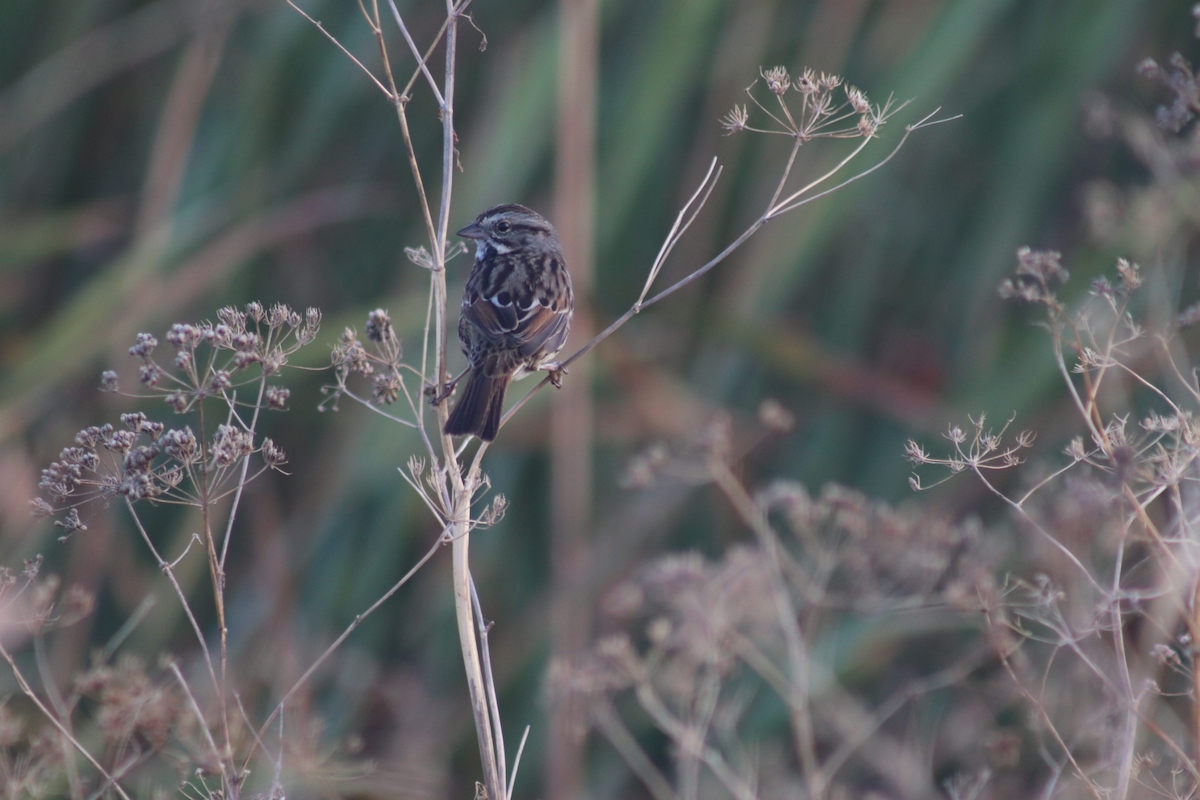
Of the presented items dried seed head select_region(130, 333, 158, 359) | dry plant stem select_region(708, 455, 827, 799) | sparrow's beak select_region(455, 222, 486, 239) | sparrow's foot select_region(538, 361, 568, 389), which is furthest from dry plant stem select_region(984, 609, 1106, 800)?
sparrow's beak select_region(455, 222, 486, 239)

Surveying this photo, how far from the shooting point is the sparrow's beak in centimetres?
367

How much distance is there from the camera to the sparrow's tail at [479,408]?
8.44ft

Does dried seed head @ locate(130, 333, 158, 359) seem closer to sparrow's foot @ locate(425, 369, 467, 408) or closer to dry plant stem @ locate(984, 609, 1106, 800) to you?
sparrow's foot @ locate(425, 369, 467, 408)

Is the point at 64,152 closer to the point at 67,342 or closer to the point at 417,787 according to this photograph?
the point at 67,342

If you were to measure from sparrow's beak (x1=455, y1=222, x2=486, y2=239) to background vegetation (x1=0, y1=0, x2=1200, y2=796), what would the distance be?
64 cm

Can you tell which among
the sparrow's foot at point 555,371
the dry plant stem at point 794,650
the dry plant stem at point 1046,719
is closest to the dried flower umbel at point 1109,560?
the dry plant stem at point 1046,719

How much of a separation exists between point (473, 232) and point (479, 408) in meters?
1.18

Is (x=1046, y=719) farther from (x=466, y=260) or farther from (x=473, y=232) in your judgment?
(x=466, y=260)

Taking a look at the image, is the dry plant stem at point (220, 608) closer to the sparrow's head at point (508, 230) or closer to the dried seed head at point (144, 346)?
the dried seed head at point (144, 346)

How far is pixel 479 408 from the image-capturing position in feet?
9.04

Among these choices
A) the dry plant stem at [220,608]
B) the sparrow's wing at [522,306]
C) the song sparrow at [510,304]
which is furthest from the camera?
the sparrow's wing at [522,306]

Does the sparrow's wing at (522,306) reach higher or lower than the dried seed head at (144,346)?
lower

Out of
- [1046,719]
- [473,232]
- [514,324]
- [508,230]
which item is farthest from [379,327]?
[508,230]

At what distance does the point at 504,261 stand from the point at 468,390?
1.10 metres
